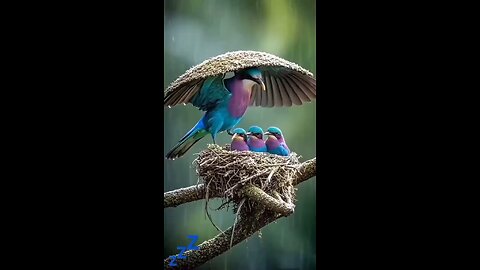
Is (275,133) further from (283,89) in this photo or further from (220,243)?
(220,243)

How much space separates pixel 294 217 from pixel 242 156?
0.33 meters

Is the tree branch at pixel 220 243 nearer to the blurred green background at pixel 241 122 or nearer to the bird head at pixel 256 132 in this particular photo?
the blurred green background at pixel 241 122

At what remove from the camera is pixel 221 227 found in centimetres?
277

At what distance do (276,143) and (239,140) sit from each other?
0.15 m

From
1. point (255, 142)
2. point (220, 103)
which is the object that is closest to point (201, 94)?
point (220, 103)

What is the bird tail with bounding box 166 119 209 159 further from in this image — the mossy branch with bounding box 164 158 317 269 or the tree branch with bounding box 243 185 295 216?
the tree branch with bounding box 243 185 295 216

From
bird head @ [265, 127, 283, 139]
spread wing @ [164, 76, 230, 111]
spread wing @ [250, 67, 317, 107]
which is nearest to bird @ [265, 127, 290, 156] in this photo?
bird head @ [265, 127, 283, 139]

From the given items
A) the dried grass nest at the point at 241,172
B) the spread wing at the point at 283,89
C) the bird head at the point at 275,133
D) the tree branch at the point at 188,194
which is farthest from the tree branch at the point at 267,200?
the spread wing at the point at 283,89

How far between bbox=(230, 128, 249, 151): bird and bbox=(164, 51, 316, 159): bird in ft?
0.11

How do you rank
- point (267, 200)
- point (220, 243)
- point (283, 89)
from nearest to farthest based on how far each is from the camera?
point (267, 200)
point (220, 243)
point (283, 89)

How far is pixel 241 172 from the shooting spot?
2695 mm

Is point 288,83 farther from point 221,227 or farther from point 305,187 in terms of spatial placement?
point 221,227

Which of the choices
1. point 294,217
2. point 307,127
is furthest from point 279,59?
point 294,217

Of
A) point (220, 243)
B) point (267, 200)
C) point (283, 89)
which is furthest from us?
point (283, 89)
